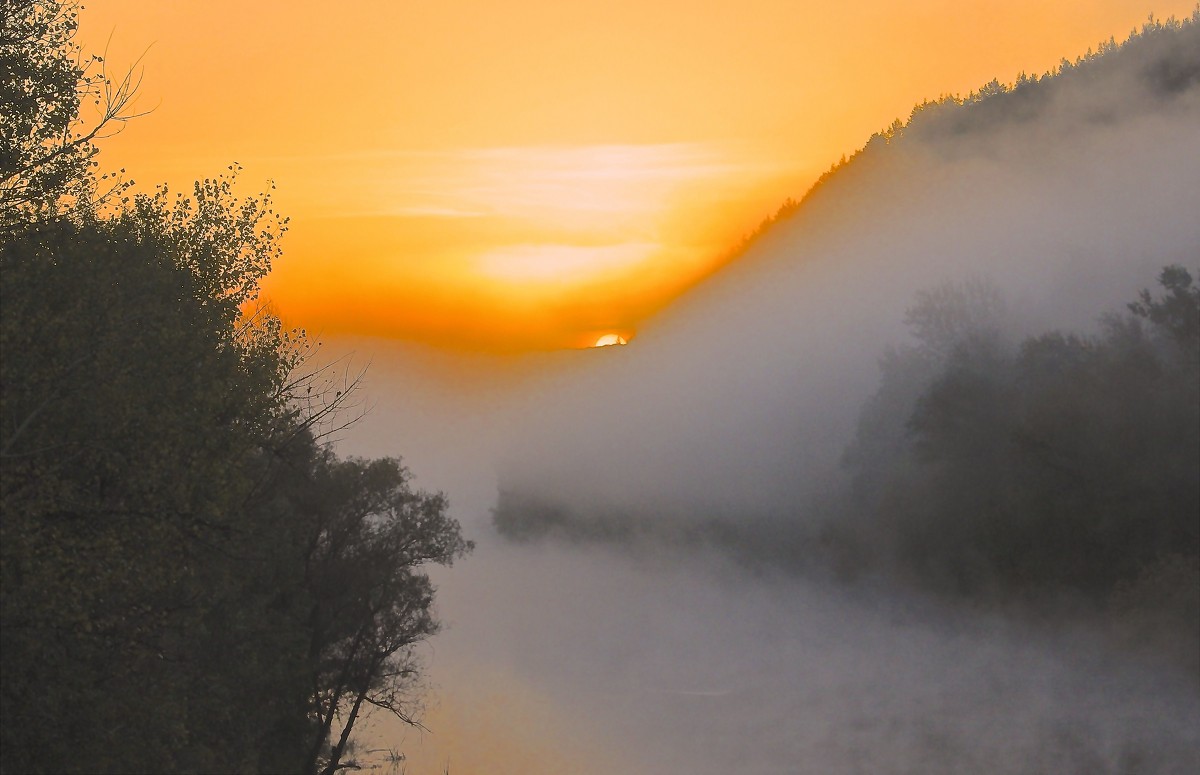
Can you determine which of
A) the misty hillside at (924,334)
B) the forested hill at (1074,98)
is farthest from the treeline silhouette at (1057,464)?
the forested hill at (1074,98)

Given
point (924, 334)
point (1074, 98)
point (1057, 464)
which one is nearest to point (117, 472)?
point (1057, 464)

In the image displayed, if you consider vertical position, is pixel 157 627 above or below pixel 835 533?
below

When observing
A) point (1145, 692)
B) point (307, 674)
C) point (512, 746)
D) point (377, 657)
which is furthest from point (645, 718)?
point (307, 674)

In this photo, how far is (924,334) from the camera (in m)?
82.1

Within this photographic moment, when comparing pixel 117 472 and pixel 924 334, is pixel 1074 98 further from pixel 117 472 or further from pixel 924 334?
pixel 117 472

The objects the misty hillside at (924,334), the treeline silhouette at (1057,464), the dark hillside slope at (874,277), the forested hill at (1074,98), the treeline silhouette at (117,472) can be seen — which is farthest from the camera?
the forested hill at (1074,98)

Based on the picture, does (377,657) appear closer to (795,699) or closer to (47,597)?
(47,597)

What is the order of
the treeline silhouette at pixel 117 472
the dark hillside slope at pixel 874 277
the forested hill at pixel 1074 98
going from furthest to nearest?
the forested hill at pixel 1074 98 → the dark hillside slope at pixel 874 277 → the treeline silhouette at pixel 117 472

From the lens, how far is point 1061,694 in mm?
54375

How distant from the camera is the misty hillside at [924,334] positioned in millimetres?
60406

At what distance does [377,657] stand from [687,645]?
182 feet

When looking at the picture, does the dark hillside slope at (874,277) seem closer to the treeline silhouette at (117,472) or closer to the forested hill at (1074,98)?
the forested hill at (1074,98)

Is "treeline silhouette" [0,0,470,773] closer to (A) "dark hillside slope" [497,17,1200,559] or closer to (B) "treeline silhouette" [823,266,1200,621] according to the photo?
(B) "treeline silhouette" [823,266,1200,621]

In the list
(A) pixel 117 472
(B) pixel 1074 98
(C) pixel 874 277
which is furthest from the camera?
(C) pixel 874 277
